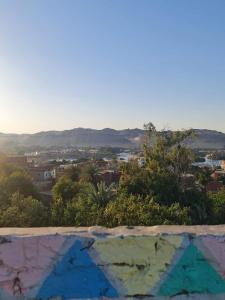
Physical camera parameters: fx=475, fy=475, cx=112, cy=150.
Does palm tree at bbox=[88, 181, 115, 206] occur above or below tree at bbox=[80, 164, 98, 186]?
above

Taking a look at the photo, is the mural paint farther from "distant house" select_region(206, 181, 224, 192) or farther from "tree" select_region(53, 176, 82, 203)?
"distant house" select_region(206, 181, 224, 192)

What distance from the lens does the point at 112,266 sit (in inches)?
122

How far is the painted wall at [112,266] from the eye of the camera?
3053mm

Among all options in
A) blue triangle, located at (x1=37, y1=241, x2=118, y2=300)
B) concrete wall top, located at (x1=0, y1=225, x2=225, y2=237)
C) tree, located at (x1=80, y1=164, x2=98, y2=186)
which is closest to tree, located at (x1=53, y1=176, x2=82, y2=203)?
tree, located at (x1=80, y1=164, x2=98, y2=186)

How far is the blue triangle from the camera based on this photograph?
306cm

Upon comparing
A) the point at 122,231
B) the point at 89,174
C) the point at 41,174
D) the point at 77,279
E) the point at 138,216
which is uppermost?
the point at 122,231

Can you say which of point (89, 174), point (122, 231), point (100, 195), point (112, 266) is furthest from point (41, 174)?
point (112, 266)

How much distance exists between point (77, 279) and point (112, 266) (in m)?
0.24

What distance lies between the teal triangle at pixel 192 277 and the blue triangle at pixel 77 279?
0.37 metres

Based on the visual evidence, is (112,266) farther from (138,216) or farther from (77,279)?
(138,216)

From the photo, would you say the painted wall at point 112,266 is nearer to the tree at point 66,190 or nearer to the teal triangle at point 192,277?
the teal triangle at point 192,277

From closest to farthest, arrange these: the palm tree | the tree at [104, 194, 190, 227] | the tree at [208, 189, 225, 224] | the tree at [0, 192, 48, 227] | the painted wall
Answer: the painted wall → the tree at [104, 194, 190, 227] → the tree at [0, 192, 48, 227] → the palm tree → the tree at [208, 189, 225, 224]

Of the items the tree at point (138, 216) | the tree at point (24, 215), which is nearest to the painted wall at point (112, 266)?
the tree at point (138, 216)

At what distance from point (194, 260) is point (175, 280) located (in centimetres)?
18
